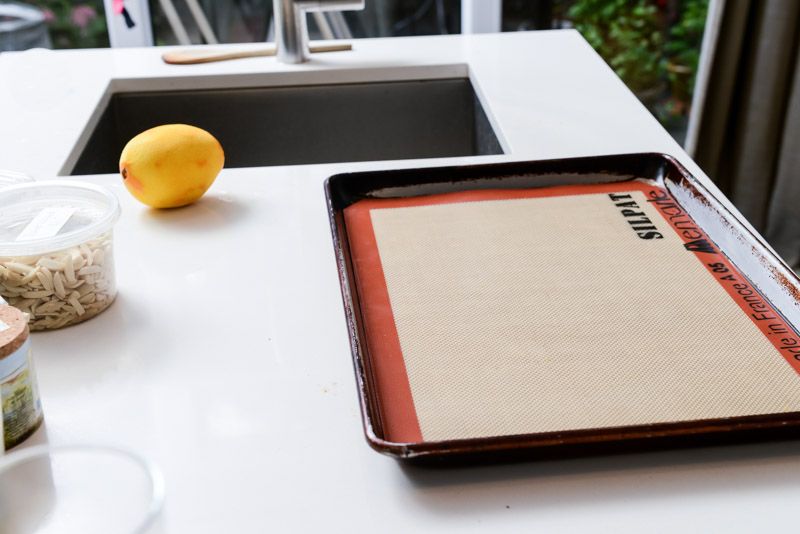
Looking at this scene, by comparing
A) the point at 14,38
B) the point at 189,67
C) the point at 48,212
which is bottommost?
the point at 14,38

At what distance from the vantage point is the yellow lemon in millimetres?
921

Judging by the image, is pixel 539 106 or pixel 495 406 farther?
pixel 539 106

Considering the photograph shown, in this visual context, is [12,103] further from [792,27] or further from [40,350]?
[792,27]

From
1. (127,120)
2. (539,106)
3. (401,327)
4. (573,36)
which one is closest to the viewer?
(401,327)

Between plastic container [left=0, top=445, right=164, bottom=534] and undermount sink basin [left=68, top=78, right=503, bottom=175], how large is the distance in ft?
2.98

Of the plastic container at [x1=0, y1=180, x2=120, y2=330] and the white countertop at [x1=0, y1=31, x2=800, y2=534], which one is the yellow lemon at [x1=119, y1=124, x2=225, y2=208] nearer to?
the white countertop at [x1=0, y1=31, x2=800, y2=534]

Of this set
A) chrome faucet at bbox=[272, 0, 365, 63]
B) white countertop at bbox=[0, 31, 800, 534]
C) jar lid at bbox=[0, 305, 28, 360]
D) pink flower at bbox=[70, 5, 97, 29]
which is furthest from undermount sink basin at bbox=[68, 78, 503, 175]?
pink flower at bbox=[70, 5, 97, 29]

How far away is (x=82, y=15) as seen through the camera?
3.21 meters

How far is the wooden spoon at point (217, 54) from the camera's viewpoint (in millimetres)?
1465

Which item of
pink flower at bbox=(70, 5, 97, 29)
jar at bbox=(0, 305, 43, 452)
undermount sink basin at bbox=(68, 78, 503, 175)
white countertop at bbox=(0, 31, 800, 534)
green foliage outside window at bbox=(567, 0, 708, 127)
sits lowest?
green foliage outside window at bbox=(567, 0, 708, 127)

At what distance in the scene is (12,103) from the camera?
1277 mm

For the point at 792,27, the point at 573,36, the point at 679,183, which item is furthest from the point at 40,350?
the point at 792,27

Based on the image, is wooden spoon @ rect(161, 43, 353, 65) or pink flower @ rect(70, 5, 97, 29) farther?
pink flower @ rect(70, 5, 97, 29)

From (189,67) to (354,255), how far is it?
77cm
